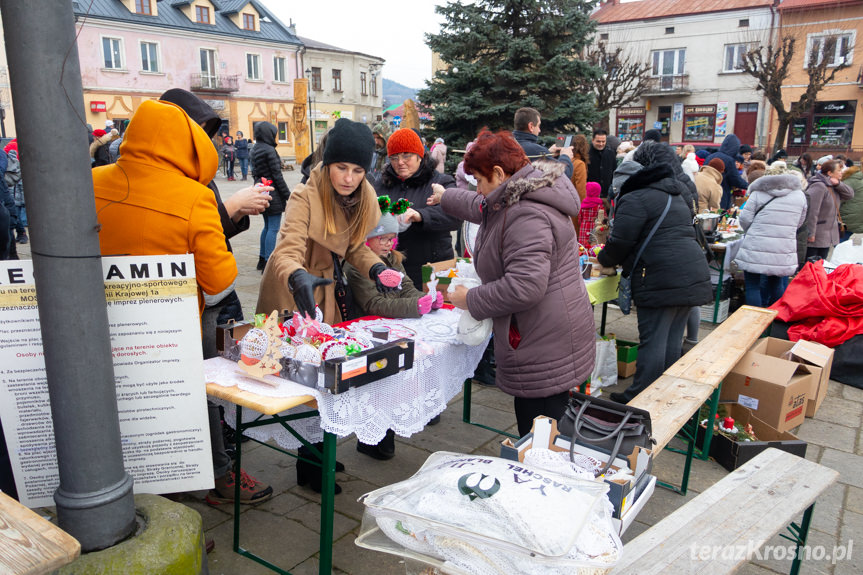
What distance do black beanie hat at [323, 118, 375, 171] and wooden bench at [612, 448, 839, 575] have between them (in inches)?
74.9

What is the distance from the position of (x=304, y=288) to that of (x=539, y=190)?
1.06 meters

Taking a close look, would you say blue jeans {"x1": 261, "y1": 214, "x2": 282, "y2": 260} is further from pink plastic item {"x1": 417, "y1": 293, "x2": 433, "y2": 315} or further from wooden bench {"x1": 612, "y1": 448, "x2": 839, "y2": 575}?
wooden bench {"x1": 612, "y1": 448, "x2": 839, "y2": 575}

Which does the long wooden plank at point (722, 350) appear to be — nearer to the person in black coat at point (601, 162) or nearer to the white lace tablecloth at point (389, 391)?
the white lace tablecloth at point (389, 391)

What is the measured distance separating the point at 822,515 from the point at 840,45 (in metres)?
31.1

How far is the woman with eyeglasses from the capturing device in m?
4.35

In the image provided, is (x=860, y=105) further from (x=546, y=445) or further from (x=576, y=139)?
(x=546, y=445)

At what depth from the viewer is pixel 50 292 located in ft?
5.25

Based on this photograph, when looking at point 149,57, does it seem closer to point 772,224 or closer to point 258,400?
point 772,224

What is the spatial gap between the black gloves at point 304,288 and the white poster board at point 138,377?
23.2 inches

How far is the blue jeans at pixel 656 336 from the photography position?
165 inches

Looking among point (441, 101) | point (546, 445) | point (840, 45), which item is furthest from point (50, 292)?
point (840, 45)

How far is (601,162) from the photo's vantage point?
9656 mm

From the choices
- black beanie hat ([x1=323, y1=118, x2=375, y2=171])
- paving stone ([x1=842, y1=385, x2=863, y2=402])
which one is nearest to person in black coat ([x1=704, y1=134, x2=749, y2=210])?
paving stone ([x1=842, y1=385, x2=863, y2=402])

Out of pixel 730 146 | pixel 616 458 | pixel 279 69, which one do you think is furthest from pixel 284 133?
pixel 616 458
